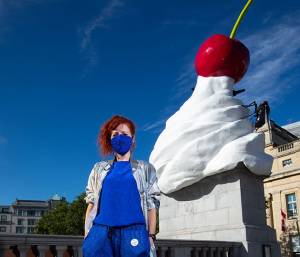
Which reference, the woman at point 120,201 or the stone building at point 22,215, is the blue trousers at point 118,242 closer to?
the woman at point 120,201

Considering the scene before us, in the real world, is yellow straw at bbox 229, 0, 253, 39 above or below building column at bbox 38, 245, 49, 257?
above

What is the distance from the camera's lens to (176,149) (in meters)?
12.8

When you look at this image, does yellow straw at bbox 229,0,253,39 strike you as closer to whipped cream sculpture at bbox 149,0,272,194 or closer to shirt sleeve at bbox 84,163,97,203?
whipped cream sculpture at bbox 149,0,272,194

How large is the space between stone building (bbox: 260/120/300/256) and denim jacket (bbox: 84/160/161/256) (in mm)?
37966

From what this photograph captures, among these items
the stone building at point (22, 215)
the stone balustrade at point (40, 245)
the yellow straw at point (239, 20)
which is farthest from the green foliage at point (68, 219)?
the stone building at point (22, 215)

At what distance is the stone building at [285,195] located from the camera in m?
40.5

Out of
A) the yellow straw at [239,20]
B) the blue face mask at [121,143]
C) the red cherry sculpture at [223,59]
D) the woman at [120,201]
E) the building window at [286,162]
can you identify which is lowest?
the woman at [120,201]

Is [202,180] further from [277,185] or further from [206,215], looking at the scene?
[277,185]

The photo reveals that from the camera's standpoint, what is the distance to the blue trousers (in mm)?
3990

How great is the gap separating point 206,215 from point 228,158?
1.75m

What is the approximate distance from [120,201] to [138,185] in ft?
0.76

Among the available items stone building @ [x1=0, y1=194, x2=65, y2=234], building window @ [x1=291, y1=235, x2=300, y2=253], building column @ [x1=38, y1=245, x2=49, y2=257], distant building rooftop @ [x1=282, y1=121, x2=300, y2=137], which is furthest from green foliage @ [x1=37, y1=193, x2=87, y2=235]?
stone building @ [x1=0, y1=194, x2=65, y2=234]

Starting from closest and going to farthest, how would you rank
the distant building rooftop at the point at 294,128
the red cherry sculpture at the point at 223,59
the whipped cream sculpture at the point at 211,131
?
the whipped cream sculpture at the point at 211,131 → the red cherry sculpture at the point at 223,59 → the distant building rooftop at the point at 294,128

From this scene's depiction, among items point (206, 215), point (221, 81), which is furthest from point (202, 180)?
point (221, 81)
